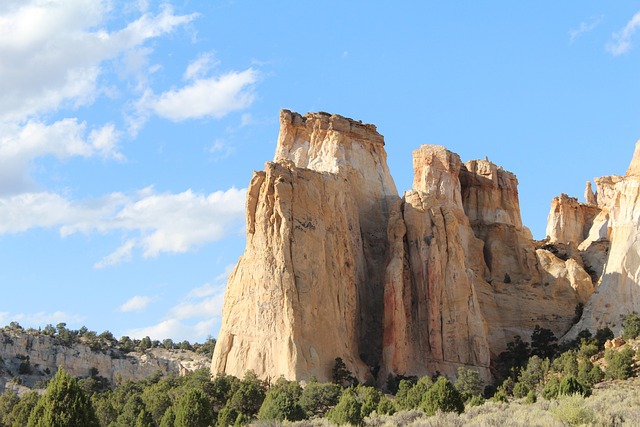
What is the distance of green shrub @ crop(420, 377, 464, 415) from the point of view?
56031 mm

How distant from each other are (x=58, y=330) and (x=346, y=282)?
54.5 metres

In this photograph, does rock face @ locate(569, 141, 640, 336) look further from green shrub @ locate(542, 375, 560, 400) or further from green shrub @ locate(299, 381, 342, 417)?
green shrub @ locate(299, 381, 342, 417)

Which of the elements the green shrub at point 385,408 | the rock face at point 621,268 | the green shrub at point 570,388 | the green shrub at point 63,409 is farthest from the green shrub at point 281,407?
the rock face at point 621,268

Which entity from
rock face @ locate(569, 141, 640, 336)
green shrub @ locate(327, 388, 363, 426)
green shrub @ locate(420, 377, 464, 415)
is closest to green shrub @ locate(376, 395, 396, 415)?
green shrub @ locate(327, 388, 363, 426)

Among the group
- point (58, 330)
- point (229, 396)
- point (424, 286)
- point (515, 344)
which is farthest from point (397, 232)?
point (58, 330)

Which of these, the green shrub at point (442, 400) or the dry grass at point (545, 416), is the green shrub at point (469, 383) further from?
the dry grass at point (545, 416)

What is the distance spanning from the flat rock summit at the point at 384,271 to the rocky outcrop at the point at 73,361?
2851 centimetres

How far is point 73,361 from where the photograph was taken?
108500 mm

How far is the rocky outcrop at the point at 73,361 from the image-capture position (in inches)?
4126

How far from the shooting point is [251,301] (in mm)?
74500

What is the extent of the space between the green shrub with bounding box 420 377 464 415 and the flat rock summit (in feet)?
44.4

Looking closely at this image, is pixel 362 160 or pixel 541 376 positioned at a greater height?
pixel 362 160

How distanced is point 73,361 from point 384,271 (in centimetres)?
4013

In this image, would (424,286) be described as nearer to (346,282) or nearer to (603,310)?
(346,282)
